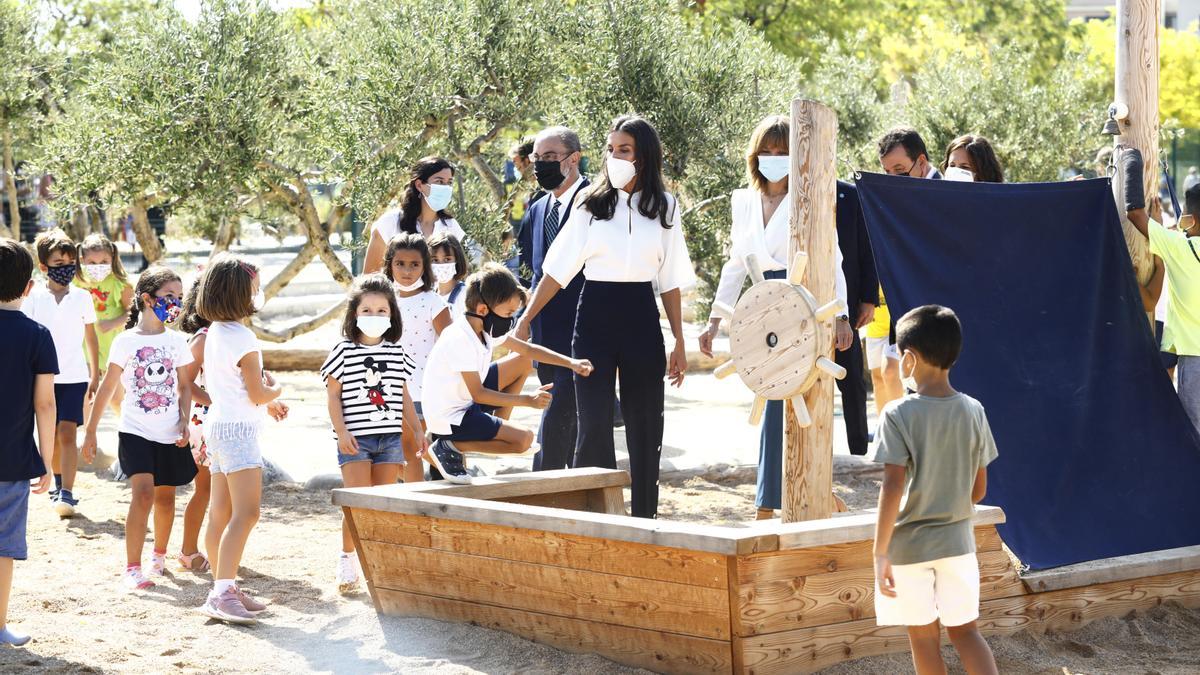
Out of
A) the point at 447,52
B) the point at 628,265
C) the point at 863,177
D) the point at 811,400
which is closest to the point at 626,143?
the point at 628,265

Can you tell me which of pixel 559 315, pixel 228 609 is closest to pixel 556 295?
pixel 559 315

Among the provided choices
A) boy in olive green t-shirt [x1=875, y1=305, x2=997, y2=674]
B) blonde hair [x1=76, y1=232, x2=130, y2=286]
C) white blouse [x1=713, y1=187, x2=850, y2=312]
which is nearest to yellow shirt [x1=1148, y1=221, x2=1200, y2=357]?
white blouse [x1=713, y1=187, x2=850, y2=312]

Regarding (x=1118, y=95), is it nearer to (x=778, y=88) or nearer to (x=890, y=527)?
(x=890, y=527)

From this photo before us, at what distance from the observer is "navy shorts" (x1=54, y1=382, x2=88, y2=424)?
25.9 feet

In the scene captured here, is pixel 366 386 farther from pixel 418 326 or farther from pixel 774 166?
pixel 774 166

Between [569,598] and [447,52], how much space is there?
16.8 feet

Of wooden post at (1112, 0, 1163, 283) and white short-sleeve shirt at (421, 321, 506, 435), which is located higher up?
wooden post at (1112, 0, 1163, 283)

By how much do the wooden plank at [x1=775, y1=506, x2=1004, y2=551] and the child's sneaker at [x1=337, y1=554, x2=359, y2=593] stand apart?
7.63ft

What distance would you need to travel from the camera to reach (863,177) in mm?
5227

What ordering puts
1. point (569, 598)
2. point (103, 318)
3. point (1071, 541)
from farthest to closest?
1. point (103, 318)
2. point (1071, 541)
3. point (569, 598)

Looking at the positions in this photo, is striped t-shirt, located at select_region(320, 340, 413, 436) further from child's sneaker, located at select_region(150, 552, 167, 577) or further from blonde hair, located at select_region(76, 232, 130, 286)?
blonde hair, located at select_region(76, 232, 130, 286)

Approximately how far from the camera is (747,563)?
441 centimetres

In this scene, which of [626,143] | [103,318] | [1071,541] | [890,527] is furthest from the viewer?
[103,318]

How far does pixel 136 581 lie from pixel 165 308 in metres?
1.22
